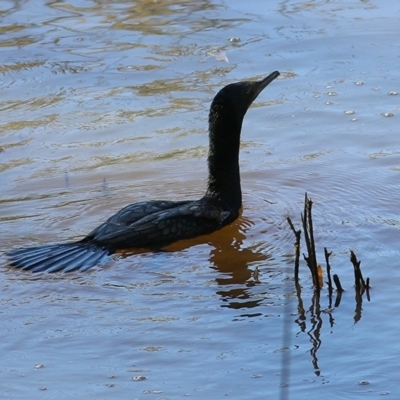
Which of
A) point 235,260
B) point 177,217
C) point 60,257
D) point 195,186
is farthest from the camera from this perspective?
point 195,186

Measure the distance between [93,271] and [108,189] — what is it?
1413 mm

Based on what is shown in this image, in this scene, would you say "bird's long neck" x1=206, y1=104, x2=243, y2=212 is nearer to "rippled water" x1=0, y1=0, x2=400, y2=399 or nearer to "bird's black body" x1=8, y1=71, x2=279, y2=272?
"bird's black body" x1=8, y1=71, x2=279, y2=272

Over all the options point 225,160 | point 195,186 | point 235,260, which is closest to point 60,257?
point 235,260

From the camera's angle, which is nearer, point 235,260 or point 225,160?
point 235,260

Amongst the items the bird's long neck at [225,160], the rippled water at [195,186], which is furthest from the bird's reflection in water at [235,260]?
the bird's long neck at [225,160]

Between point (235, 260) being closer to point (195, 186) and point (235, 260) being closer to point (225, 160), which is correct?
point (225, 160)

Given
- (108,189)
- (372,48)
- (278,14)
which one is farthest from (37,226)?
(278,14)

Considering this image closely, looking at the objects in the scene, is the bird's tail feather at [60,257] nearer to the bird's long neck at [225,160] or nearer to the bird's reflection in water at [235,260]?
the bird's reflection in water at [235,260]

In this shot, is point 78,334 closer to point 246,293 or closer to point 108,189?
point 246,293

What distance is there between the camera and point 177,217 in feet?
22.4

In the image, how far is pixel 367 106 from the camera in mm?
8758

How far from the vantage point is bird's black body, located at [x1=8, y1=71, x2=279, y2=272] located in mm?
6438

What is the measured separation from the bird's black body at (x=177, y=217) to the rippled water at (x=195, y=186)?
0.39 ft

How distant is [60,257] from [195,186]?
5.41 ft
